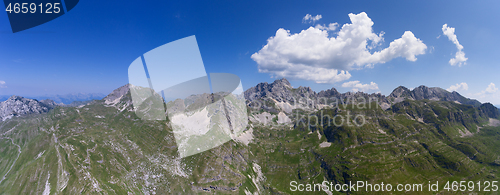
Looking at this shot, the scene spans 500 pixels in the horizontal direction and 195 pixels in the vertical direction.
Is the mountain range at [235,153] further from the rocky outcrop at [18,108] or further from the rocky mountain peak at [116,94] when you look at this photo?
the rocky mountain peak at [116,94]

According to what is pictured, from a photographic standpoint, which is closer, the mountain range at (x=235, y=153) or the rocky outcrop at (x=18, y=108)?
the mountain range at (x=235, y=153)

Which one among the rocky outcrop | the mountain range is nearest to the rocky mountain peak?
the mountain range

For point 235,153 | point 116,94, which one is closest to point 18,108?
point 116,94

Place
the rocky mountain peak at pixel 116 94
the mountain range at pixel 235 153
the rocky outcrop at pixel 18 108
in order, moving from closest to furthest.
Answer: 1. the mountain range at pixel 235 153
2. the rocky outcrop at pixel 18 108
3. the rocky mountain peak at pixel 116 94

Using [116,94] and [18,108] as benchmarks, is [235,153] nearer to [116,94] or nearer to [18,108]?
[116,94]

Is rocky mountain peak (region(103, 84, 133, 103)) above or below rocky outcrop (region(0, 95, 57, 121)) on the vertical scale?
above

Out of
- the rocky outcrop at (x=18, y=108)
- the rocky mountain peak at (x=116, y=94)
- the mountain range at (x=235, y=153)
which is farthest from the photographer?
the rocky mountain peak at (x=116, y=94)

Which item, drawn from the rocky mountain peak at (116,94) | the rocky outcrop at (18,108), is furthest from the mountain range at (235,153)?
the rocky mountain peak at (116,94)

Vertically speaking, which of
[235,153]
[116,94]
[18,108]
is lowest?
[235,153]

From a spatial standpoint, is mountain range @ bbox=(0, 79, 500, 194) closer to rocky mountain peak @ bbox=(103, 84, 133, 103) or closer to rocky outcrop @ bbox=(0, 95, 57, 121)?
rocky outcrop @ bbox=(0, 95, 57, 121)
